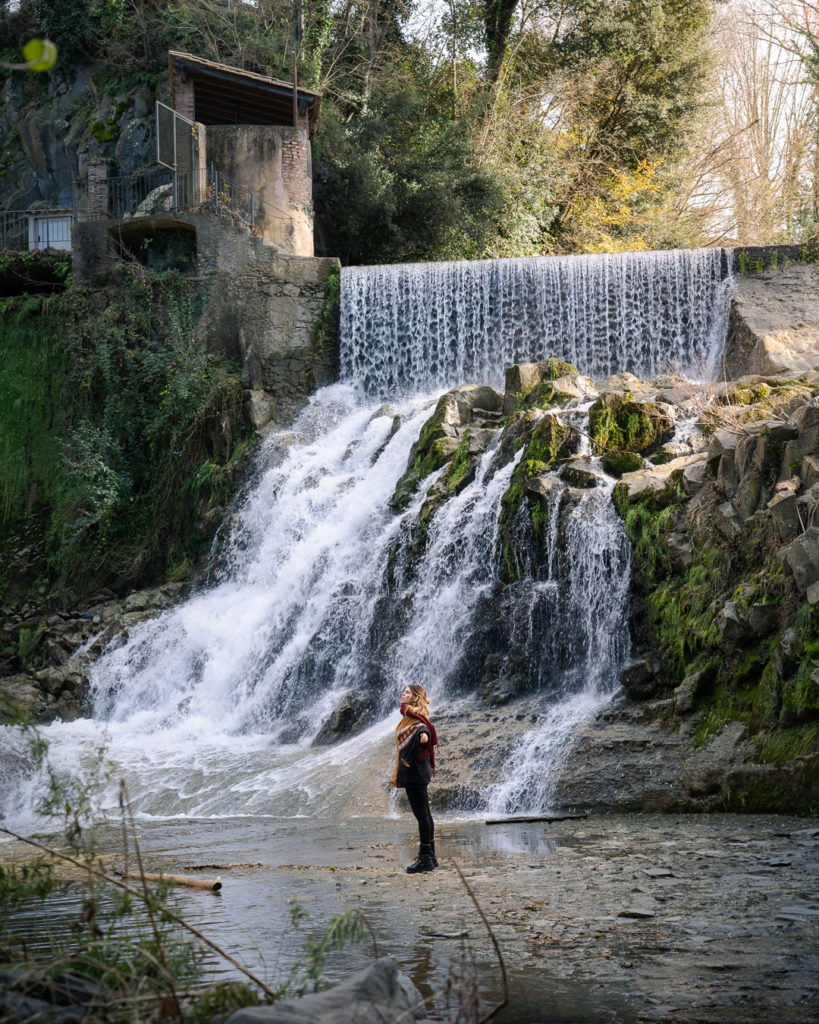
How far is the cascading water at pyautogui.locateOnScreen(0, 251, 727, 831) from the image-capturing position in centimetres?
1221

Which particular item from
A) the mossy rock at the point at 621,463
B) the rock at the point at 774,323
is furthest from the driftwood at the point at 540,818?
the rock at the point at 774,323

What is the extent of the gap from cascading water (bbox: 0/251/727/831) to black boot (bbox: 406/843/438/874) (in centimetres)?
296

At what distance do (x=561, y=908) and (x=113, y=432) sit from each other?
1842 centimetres

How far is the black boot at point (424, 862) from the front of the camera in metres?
7.29

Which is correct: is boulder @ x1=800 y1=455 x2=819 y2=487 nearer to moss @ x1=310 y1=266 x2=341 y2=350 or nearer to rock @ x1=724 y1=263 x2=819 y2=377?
rock @ x1=724 y1=263 x2=819 y2=377

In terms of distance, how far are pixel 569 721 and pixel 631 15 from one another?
24.2 metres

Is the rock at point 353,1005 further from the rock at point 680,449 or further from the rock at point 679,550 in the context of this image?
the rock at point 680,449

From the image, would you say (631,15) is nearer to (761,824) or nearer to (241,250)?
(241,250)

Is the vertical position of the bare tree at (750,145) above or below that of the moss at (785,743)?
above

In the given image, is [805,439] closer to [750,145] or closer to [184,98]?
[184,98]

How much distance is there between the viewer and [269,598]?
1670cm

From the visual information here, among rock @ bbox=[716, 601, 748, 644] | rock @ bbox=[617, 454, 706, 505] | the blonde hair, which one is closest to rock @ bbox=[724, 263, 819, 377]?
rock @ bbox=[617, 454, 706, 505]

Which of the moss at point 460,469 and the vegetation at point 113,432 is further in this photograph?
the vegetation at point 113,432

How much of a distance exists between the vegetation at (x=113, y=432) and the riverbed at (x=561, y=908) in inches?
477
